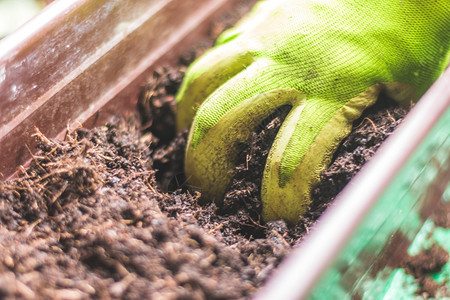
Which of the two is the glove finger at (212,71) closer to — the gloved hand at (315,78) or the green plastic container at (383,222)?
the gloved hand at (315,78)

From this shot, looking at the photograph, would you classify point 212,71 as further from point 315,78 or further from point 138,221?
point 138,221

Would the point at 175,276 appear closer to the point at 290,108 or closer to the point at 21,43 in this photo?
the point at 290,108

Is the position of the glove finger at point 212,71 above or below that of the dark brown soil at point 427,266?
above

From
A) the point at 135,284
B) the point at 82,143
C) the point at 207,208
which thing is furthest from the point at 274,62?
the point at 135,284

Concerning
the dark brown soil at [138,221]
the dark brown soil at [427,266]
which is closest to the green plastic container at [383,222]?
the dark brown soil at [427,266]

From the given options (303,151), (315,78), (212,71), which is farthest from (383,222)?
(212,71)
